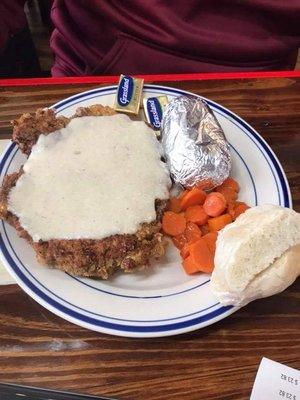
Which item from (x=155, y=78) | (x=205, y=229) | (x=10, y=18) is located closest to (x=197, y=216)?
(x=205, y=229)

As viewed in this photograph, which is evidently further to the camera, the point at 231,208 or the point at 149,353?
the point at 231,208

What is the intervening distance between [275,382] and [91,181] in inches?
22.4

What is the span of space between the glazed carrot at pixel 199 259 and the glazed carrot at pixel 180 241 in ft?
0.14

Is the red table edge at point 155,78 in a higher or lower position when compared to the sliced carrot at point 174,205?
higher

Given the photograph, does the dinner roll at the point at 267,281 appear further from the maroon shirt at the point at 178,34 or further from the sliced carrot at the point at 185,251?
the maroon shirt at the point at 178,34

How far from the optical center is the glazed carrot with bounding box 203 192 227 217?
1116 mm

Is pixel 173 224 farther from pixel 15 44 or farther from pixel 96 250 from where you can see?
pixel 15 44

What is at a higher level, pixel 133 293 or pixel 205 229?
pixel 205 229

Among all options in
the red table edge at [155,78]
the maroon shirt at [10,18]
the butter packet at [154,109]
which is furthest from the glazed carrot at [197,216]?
the maroon shirt at [10,18]

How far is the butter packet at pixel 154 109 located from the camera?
131 centimetres

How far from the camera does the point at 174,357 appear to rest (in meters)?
0.97

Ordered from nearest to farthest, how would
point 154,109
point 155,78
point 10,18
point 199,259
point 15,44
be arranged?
point 199,259 → point 154,109 → point 155,78 → point 10,18 → point 15,44

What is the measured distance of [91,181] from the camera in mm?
1095

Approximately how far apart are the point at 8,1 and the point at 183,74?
2.10ft
